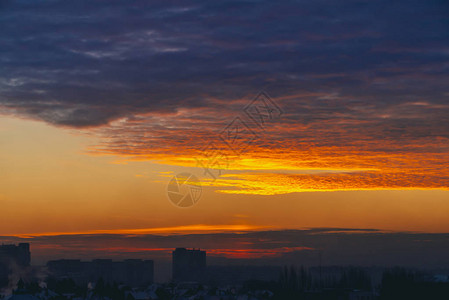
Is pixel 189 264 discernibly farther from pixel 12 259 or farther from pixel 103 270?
pixel 12 259

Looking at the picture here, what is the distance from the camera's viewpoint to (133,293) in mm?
95000

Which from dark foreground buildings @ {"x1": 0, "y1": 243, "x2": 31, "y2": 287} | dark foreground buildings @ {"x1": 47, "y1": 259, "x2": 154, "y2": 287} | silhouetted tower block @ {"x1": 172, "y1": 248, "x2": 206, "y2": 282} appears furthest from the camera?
silhouetted tower block @ {"x1": 172, "y1": 248, "x2": 206, "y2": 282}

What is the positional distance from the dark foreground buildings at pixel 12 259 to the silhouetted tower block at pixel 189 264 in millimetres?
42209

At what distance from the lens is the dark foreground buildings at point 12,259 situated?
152500 millimetres

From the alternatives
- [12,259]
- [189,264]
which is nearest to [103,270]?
[189,264]

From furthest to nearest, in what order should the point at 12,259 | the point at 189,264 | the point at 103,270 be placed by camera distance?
the point at 189,264 → the point at 12,259 → the point at 103,270

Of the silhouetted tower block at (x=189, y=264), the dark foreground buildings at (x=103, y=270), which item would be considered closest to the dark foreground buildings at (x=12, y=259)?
the dark foreground buildings at (x=103, y=270)

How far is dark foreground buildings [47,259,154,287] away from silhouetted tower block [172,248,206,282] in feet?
27.5

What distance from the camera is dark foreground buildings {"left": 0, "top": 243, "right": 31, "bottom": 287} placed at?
15250 cm

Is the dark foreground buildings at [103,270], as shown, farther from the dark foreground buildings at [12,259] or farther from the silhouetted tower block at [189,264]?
the silhouetted tower block at [189,264]

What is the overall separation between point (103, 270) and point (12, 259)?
25.2 m

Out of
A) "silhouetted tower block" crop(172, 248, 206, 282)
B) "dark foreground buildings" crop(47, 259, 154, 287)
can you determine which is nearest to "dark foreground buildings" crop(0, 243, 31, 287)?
"dark foreground buildings" crop(47, 259, 154, 287)

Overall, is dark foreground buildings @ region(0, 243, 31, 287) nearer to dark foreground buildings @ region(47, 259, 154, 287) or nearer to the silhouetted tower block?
dark foreground buildings @ region(47, 259, 154, 287)

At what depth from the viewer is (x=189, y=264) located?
16625 cm
